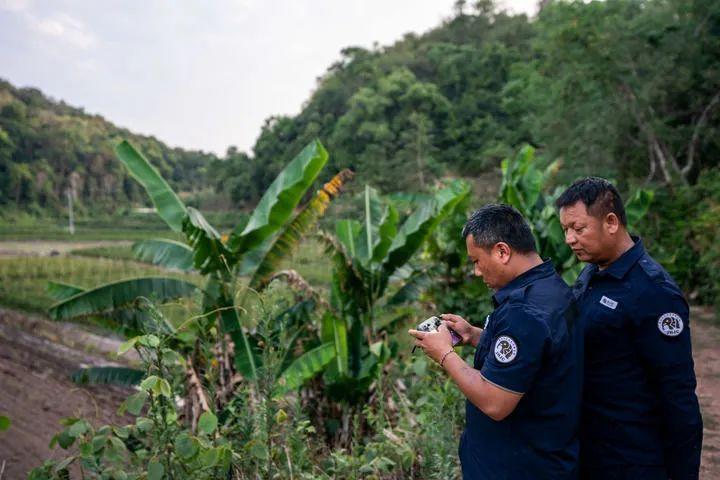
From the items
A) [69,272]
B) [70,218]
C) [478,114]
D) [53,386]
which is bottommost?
[53,386]

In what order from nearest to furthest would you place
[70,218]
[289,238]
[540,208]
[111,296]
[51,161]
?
[111,296] < [289,238] < [540,208] < [70,218] < [51,161]

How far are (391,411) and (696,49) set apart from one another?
9670 millimetres

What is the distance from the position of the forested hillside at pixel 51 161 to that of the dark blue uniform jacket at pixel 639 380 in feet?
A: 136

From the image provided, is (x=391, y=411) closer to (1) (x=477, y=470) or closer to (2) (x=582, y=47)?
(1) (x=477, y=470)

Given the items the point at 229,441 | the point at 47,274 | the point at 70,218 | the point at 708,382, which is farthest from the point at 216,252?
the point at 70,218

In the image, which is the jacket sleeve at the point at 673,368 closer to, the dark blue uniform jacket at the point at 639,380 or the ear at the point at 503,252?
the dark blue uniform jacket at the point at 639,380

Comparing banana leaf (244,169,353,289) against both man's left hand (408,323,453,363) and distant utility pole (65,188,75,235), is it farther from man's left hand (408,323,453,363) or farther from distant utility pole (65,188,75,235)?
distant utility pole (65,188,75,235)

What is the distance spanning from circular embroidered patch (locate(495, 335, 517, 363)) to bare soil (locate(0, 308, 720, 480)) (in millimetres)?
1589

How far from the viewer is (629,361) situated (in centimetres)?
167

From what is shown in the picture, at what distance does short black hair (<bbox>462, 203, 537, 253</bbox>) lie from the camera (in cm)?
153

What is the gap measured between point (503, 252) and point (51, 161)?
51.4 metres

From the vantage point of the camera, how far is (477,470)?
1.56 m

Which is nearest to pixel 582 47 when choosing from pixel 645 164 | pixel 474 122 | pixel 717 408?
pixel 645 164

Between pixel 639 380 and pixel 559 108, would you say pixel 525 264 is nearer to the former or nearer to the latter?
pixel 639 380
